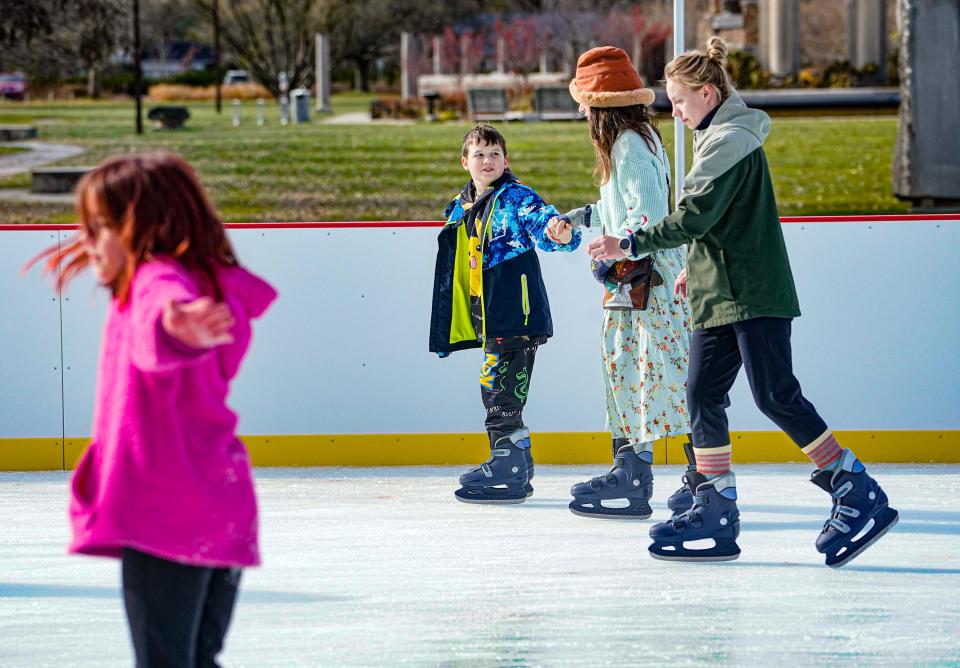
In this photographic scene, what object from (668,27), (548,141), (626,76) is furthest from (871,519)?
(668,27)

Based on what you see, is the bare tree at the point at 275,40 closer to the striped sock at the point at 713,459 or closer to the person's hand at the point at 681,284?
the person's hand at the point at 681,284

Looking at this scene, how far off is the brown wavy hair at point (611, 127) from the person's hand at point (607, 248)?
59 centimetres

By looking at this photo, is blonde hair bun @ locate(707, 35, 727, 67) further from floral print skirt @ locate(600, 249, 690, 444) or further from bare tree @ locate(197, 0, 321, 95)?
bare tree @ locate(197, 0, 321, 95)

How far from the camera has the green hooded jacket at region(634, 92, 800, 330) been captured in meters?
4.08

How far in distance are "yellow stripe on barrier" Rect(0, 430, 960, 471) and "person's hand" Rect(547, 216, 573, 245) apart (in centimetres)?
164

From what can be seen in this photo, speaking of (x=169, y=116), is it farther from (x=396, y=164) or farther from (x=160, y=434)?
(x=160, y=434)

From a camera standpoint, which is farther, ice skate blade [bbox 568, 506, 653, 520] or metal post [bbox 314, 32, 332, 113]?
metal post [bbox 314, 32, 332, 113]

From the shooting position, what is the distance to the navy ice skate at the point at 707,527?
173 inches

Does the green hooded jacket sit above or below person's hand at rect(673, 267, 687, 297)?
above

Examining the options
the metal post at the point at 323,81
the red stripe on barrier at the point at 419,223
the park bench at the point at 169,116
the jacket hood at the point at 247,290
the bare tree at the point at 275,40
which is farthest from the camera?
the bare tree at the point at 275,40

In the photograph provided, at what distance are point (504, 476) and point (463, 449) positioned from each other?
822 millimetres

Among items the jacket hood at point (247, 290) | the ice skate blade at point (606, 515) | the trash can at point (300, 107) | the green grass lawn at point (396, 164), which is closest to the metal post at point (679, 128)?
the ice skate blade at point (606, 515)

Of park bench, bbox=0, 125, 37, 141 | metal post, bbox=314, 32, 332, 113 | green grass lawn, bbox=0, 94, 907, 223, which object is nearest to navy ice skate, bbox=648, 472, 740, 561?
green grass lawn, bbox=0, 94, 907, 223

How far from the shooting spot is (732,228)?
4.13m
